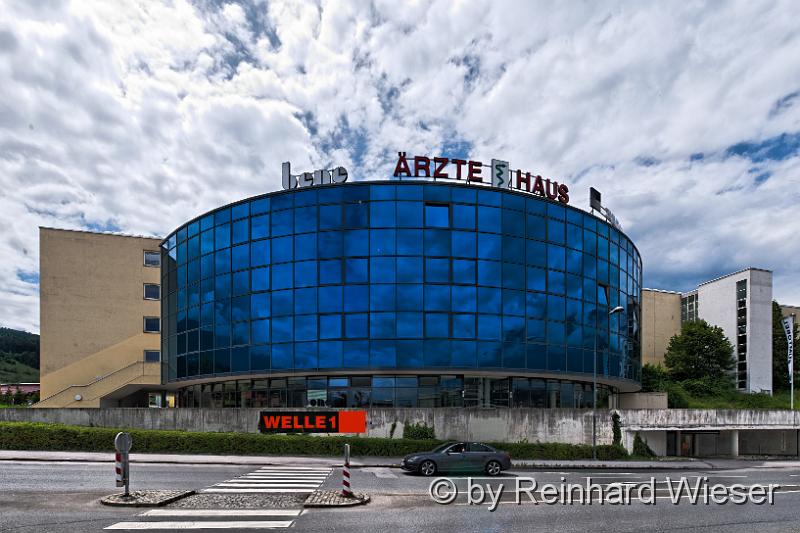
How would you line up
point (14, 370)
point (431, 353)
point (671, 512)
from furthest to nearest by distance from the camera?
point (14, 370) → point (431, 353) → point (671, 512)

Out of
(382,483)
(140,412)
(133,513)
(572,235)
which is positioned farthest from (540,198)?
(133,513)

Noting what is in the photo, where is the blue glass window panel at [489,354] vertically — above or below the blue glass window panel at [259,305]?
below

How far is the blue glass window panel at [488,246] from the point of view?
122ft

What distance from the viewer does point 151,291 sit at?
183 feet

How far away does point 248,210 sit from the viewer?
130 feet

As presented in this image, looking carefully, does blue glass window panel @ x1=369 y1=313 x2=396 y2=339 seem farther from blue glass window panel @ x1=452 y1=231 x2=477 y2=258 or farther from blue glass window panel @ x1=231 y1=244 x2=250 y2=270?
blue glass window panel @ x1=231 y1=244 x2=250 y2=270

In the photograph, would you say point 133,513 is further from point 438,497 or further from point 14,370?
point 14,370

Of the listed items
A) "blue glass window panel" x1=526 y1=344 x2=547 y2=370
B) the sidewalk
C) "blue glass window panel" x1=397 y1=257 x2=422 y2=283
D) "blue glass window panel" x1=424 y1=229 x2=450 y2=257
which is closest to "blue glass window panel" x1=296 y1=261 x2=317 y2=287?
"blue glass window panel" x1=397 y1=257 x2=422 y2=283

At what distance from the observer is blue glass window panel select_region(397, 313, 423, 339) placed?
35.8 meters

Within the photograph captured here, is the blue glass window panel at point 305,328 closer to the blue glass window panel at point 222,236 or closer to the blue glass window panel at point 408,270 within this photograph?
the blue glass window panel at point 408,270

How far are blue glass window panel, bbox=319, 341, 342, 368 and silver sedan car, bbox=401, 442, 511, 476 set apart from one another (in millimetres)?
13408

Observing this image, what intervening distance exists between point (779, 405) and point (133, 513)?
62.1m

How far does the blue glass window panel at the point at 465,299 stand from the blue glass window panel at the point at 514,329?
243cm

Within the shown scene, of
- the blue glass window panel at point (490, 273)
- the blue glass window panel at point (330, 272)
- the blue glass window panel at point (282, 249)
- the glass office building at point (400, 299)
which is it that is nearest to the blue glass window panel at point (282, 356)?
the glass office building at point (400, 299)
